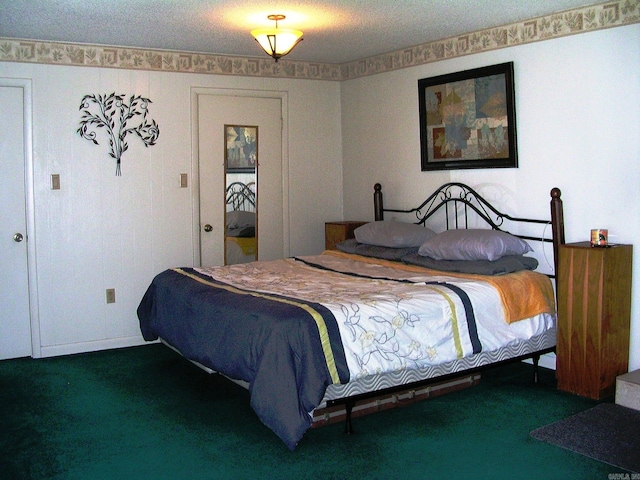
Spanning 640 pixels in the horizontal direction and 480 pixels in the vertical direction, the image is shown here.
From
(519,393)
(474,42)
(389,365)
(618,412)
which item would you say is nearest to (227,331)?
(389,365)

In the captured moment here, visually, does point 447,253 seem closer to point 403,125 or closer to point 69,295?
point 403,125

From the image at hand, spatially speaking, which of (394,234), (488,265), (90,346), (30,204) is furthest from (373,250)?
(30,204)

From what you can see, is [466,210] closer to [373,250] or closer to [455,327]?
[373,250]

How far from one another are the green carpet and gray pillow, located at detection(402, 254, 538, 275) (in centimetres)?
72

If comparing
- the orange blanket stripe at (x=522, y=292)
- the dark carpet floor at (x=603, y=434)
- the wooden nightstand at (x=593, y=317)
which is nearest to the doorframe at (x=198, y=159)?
the orange blanket stripe at (x=522, y=292)

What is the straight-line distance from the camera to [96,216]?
532 cm

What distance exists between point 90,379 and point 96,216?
4.55ft

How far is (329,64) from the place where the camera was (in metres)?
6.20

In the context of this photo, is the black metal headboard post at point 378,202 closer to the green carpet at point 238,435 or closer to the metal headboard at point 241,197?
the metal headboard at point 241,197

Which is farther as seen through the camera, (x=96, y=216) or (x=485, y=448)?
(x=96, y=216)

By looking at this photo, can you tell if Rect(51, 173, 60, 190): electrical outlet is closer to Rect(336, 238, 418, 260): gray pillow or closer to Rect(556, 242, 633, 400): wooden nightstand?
Rect(336, 238, 418, 260): gray pillow

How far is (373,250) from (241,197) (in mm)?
1449

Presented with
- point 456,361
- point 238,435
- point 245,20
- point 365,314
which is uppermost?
point 245,20

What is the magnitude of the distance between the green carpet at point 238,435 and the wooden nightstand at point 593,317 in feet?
0.63
